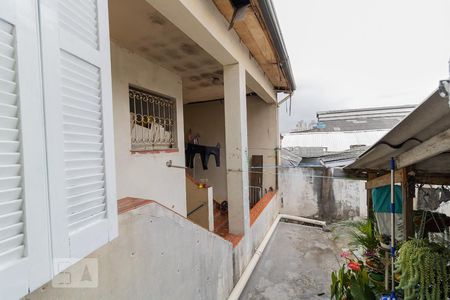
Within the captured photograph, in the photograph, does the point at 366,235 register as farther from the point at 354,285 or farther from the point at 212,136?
the point at 212,136

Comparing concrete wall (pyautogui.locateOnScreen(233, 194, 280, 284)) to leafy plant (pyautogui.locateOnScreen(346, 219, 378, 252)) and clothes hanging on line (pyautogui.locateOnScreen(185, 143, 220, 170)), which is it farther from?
clothes hanging on line (pyautogui.locateOnScreen(185, 143, 220, 170))

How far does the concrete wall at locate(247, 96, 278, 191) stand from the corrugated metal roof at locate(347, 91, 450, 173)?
4.78 m

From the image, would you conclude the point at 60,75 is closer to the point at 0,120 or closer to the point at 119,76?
the point at 0,120

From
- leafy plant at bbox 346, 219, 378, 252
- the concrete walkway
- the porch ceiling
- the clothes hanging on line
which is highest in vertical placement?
the porch ceiling

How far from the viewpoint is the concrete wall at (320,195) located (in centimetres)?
785

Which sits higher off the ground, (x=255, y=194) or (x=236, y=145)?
(x=236, y=145)

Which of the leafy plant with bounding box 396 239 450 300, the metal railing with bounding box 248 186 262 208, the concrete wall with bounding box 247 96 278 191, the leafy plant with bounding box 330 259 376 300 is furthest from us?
the metal railing with bounding box 248 186 262 208

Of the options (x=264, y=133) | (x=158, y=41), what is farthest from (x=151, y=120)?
(x=264, y=133)

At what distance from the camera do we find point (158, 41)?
357 cm

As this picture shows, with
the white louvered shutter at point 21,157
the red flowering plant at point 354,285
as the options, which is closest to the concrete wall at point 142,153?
the white louvered shutter at point 21,157

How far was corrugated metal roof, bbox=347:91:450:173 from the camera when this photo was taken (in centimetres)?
130

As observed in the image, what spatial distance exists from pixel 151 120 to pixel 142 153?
82cm

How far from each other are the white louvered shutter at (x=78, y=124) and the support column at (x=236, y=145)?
2.86 meters

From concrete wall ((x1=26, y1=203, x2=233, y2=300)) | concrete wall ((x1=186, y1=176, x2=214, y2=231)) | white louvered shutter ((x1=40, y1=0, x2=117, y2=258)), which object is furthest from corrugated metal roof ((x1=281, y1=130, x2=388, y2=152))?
white louvered shutter ((x1=40, y1=0, x2=117, y2=258))
